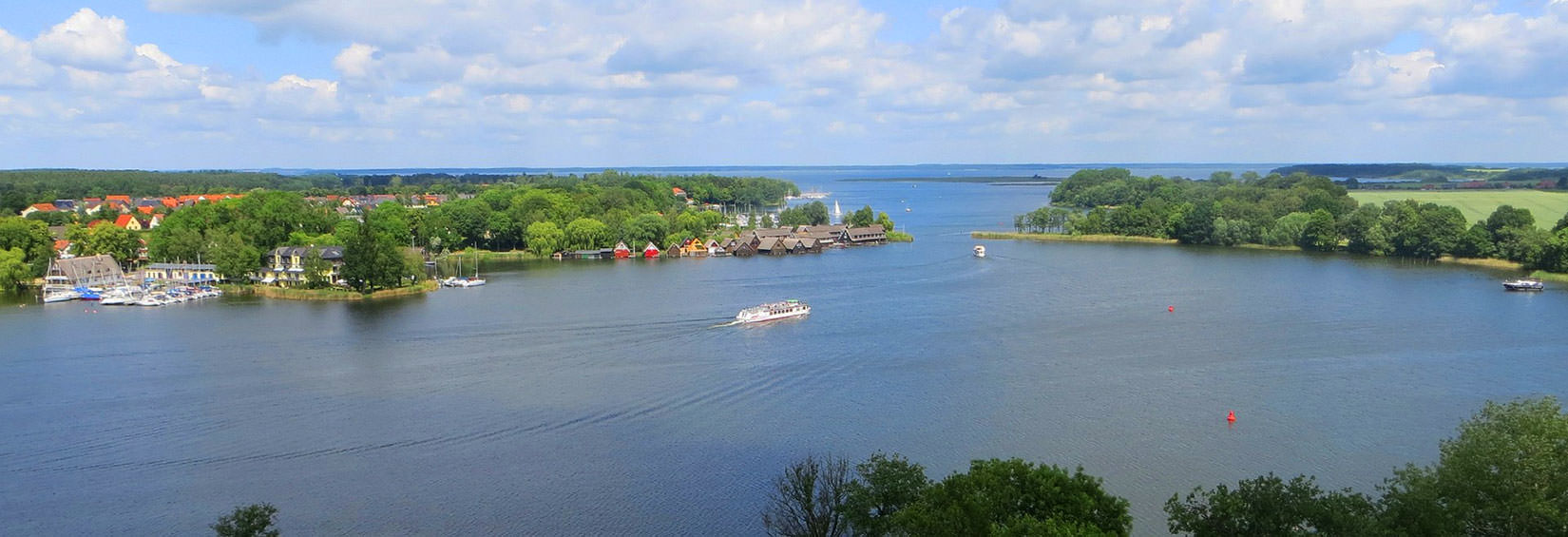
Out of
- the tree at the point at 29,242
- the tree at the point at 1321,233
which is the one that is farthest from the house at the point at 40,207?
the tree at the point at 1321,233

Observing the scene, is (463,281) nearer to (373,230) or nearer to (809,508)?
(373,230)

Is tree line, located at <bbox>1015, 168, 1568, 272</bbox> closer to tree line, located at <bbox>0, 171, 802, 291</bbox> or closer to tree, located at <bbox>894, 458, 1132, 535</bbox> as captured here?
tree line, located at <bbox>0, 171, 802, 291</bbox>

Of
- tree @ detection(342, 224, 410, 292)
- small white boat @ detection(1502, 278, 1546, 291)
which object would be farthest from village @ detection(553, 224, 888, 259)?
small white boat @ detection(1502, 278, 1546, 291)

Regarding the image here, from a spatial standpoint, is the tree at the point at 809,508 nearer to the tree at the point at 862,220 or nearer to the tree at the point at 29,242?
the tree at the point at 29,242

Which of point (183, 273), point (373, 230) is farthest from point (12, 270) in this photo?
point (373, 230)

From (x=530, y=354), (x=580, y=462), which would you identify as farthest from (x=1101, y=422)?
(x=530, y=354)

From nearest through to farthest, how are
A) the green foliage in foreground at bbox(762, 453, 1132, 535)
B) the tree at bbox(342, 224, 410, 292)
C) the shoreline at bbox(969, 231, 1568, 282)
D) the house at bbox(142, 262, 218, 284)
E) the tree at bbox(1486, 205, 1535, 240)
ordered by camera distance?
the green foliage in foreground at bbox(762, 453, 1132, 535)
the tree at bbox(342, 224, 410, 292)
the house at bbox(142, 262, 218, 284)
the shoreline at bbox(969, 231, 1568, 282)
the tree at bbox(1486, 205, 1535, 240)
